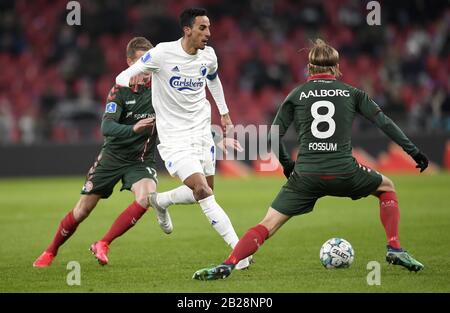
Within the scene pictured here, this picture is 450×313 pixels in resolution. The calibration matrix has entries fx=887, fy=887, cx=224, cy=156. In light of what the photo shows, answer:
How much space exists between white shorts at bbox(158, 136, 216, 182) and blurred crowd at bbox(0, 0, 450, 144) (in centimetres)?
1462

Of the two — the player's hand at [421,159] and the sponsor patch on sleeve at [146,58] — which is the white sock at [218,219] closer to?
the sponsor patch on sleeve at [146,58]

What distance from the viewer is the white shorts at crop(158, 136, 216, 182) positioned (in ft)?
28.4

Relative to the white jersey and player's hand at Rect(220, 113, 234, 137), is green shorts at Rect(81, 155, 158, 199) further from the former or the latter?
player's hand at Rect(220, 113, 234, 137)

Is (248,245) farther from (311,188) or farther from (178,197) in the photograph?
(178,197)

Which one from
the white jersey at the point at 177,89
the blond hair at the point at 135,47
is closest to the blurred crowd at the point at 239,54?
the blond hair at the point at 135,47

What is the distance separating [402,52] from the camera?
26828mm

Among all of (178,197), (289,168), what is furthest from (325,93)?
(178,197)

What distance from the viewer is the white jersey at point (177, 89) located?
8688 mm

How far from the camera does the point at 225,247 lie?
10.5m

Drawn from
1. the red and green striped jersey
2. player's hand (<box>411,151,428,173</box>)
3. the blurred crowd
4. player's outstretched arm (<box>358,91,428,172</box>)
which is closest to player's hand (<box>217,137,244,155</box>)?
the red and green striped jersey

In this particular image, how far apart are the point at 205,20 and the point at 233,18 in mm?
20597

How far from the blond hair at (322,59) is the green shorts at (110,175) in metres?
2.50
